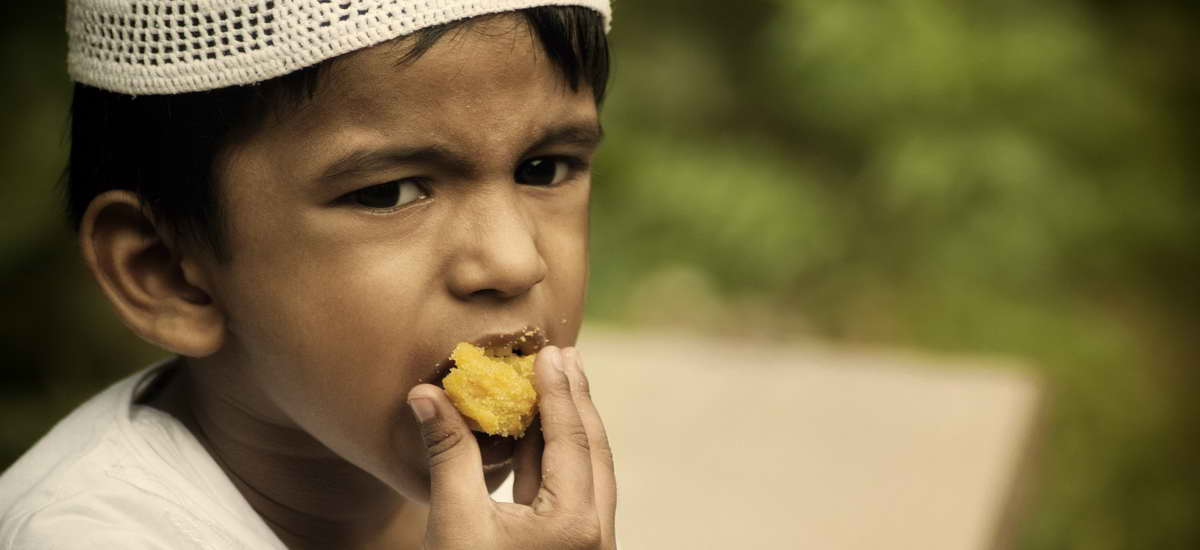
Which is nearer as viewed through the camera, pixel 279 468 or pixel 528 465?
pixel 528 465

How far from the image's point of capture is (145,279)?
5.05 ft

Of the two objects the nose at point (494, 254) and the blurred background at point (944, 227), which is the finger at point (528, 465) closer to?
the nose at point (494, 254)

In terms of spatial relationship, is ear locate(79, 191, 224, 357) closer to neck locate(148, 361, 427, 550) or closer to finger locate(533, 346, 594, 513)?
neck locate(148, 361, 427, 550)

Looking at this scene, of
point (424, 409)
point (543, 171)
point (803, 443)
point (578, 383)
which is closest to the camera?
point (424, 409)

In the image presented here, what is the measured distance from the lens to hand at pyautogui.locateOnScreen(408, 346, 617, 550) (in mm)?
1351

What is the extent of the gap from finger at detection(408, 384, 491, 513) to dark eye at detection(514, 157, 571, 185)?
31 centimetres

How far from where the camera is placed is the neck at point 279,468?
1628 mm

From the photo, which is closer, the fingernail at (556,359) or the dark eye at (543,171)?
the fingernail at (556,359)

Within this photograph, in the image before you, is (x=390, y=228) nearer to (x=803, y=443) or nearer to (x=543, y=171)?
(x=543, y=171)

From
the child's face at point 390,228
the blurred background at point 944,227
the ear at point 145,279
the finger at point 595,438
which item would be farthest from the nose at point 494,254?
the blurred background at point 944,227

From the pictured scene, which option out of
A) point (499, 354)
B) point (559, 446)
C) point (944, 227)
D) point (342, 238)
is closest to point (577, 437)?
point (559, 446)

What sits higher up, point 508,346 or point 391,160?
point 391,160

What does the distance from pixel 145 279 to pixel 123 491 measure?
0.84 feet

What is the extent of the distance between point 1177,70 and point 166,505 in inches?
147
